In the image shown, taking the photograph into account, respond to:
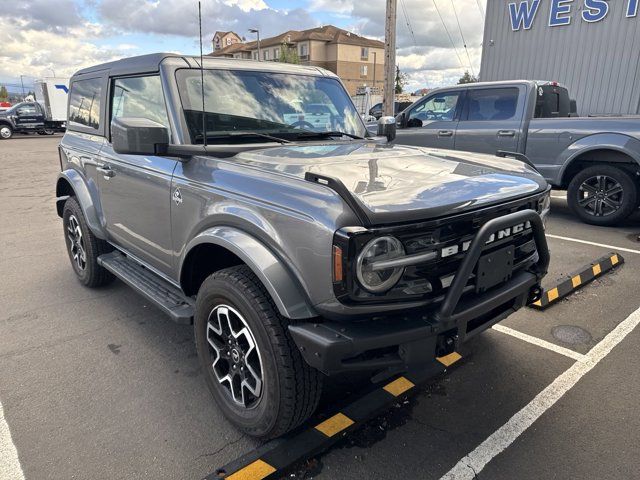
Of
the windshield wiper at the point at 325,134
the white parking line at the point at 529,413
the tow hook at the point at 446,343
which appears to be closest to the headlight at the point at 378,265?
the tow hook at the point at 446,343

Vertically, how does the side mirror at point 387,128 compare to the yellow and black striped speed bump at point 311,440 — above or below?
above

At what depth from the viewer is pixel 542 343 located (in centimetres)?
347

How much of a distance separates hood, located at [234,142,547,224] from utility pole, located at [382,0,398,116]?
10.1 meters

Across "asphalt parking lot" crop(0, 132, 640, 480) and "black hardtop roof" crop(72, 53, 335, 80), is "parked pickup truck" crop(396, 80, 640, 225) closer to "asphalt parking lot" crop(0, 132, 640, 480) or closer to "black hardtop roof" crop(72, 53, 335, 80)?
"asphalt parking lot" crop(0, 132, 640, 480)

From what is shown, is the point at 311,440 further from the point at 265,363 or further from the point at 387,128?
the point at 387,128

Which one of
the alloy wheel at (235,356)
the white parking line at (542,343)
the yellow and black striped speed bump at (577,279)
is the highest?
the alloy wheel at (235,356)

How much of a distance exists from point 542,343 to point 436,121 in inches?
205

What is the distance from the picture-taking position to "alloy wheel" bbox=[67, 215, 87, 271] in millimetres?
4418

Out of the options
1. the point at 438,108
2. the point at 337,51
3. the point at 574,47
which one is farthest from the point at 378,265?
the point at 337,51

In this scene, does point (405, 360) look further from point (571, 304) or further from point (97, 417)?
point (571, 304)

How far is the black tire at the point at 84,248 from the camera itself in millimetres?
4207

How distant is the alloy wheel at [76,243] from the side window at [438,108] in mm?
5327

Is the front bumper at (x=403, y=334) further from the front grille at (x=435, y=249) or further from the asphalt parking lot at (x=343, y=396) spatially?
the asphalt parking lot at (x=343, y=396)

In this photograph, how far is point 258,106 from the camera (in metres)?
3.17
